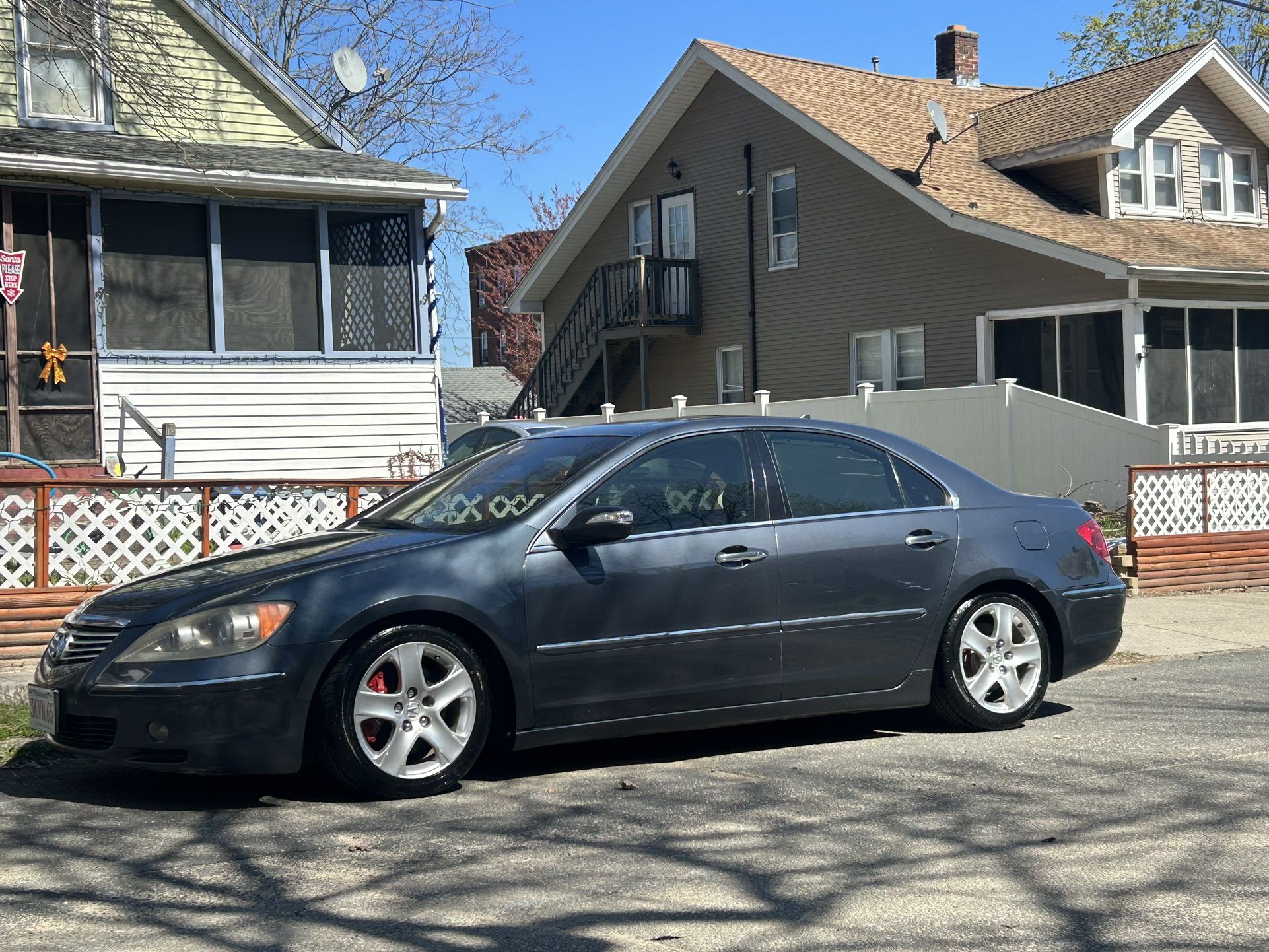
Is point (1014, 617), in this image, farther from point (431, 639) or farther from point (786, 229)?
point (786, 229)

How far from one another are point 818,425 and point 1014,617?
4.56 ft

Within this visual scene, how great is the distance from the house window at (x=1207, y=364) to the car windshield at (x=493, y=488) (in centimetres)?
1644

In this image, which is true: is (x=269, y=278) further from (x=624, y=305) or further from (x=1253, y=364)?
(x=1253, y=364)

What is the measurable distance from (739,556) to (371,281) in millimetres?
10872

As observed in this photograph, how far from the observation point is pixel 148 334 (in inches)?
608

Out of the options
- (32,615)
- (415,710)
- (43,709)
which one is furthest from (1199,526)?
(43,709)

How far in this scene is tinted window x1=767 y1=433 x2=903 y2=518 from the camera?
6.98 metres

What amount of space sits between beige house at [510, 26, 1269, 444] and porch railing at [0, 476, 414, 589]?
1390 centimetres

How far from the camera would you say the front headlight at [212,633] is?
5758 mm

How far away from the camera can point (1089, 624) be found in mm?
7602

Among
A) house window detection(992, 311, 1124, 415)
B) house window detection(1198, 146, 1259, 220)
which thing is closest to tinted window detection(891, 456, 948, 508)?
house window detection(992, 311, 1124, 415)

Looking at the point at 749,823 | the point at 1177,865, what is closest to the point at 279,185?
the point at 749,823

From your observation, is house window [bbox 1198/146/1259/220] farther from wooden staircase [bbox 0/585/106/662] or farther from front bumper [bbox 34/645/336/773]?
front bumper [bbox 34/645/336/773]

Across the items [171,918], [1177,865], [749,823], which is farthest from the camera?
[749,823]
